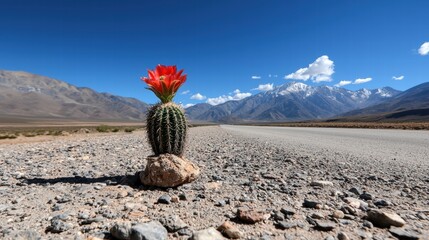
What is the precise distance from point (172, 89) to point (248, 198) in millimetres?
2820

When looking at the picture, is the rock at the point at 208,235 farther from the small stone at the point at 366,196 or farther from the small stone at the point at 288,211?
the small stone at the point at 366,196

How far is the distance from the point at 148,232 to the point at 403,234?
2629mm

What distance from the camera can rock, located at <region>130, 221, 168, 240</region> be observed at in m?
2.79

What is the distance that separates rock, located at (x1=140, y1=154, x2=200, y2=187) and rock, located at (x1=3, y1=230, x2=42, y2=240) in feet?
7.50

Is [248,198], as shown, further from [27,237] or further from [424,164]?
[424,164]

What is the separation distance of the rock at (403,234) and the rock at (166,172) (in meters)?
3.25

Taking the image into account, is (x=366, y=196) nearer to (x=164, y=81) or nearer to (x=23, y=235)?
(x=164, y=81)

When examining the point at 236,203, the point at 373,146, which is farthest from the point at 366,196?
the point at 373,146

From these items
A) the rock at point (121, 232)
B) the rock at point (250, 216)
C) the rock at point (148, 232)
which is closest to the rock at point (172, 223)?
the rock at point (148, 232)

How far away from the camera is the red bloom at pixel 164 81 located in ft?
18.8

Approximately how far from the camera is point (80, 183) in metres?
5.49

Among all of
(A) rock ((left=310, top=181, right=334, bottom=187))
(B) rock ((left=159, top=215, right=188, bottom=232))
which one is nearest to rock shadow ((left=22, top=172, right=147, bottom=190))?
(B) rock ((left=159, top=215, right=188, bottom=232))

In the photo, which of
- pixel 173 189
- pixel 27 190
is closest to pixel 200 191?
pixel 173 189

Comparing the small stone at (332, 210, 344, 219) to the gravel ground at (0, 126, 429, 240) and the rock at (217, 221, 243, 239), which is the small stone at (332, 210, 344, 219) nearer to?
the gravel ground at (0, 126, 429, 240)
